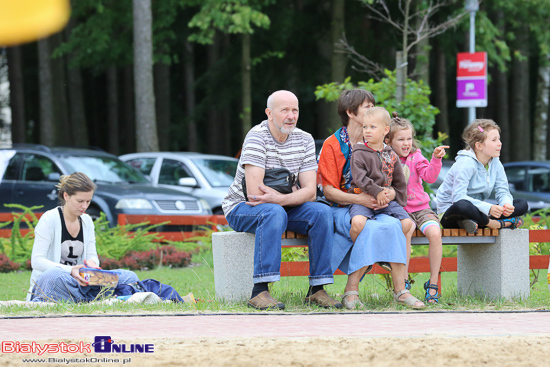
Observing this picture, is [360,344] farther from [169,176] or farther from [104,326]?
[169,176]

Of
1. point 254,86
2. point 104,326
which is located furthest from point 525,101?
point 104,326

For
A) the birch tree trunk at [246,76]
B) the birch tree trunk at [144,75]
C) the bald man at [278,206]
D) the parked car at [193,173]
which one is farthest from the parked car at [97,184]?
the birch tree trunk at [246,76]

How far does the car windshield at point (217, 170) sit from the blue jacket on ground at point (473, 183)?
844 centimetres

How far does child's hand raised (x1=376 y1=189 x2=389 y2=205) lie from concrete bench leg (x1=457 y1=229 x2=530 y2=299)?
1222 mm

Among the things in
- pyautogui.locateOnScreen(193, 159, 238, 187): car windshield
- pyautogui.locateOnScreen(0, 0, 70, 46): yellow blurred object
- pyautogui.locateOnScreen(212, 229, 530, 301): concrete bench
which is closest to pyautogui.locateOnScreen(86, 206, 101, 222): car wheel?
pyautogui.locateOnScreen(193, 159, 238, 187): car windshield

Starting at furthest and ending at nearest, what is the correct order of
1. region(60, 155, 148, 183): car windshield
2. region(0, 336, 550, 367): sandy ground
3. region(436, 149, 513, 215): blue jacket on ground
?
region(60, 155, 148, 183): car windshield
region(436, 149, 513, 215): blue jacket on ground
region(0, 336, 550, 367): sandy ground

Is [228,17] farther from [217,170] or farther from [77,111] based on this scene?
[77,111]

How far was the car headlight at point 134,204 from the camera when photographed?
13.8 m

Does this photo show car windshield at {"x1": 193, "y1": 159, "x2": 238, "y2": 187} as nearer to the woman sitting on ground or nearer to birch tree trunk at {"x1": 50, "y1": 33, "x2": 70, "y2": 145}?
the woman sitting on ground

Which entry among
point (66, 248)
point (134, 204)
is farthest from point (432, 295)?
point (134, 204)

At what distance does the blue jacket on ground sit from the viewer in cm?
743

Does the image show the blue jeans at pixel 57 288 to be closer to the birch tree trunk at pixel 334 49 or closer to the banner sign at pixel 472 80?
the banner sign at pixel 472 80

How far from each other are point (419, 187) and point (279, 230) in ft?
4.90

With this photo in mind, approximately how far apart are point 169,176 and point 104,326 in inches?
417
